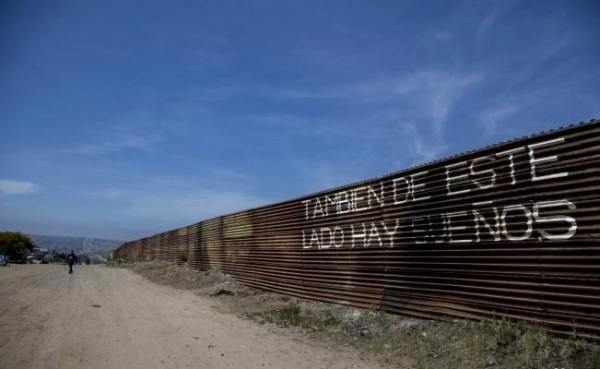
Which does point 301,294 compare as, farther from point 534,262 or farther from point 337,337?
point 534,262

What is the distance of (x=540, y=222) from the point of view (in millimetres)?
7652

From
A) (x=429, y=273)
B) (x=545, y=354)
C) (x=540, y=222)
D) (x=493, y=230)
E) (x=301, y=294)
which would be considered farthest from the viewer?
(x=301, y=294)

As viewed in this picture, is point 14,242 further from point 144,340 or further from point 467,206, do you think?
point 467,206

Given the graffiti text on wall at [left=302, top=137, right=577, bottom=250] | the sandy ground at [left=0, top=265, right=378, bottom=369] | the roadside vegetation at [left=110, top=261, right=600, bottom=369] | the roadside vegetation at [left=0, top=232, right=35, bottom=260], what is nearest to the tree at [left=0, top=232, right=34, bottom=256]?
the roadside vegetation at [left=0, top=232, right=35, bottom=260]

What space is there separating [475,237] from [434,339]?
6.48 ft

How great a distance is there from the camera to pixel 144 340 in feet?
31.7

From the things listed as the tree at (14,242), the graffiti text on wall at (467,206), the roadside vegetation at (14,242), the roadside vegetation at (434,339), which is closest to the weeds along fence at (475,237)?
the graffiti text on wall at (467,206)

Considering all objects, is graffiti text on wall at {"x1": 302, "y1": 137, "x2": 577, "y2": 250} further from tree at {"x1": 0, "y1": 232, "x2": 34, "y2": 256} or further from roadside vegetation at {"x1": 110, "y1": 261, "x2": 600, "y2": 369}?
tree at {"x1": 0, "y1": 232, "x2": 34, "y2": 256}

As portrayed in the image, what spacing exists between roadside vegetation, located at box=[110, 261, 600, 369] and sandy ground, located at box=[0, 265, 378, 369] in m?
0.59

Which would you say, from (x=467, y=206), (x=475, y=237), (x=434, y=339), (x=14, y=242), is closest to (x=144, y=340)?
(x=434, y=339)

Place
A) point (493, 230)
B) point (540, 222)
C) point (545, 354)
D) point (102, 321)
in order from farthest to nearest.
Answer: point (102, 321) → point (493, 230) → point (540, 222) → point (545, 354)

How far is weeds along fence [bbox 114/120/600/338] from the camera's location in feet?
23.3

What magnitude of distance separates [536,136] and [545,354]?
3371 millimetres

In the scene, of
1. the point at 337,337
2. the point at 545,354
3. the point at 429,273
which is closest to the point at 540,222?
the point at 545,354
